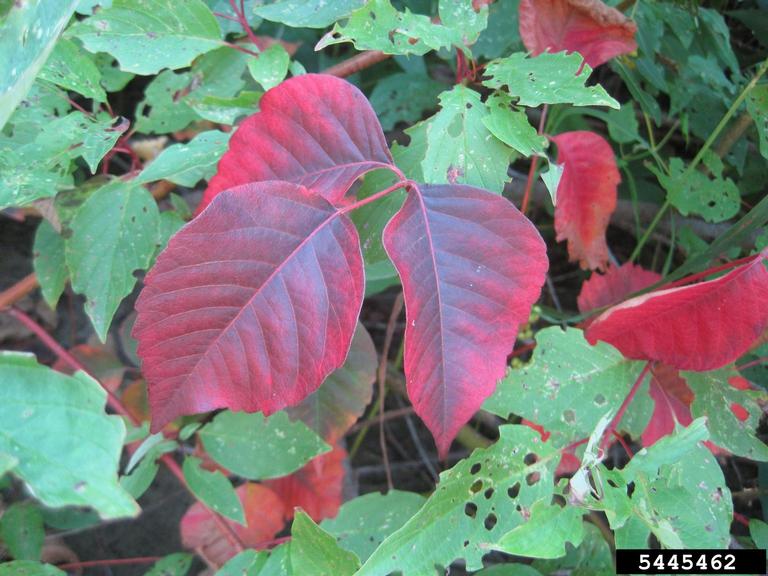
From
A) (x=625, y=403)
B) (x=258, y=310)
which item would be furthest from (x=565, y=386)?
(x=258, y=310)

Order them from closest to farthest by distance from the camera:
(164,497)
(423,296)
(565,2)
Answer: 1. (423,296)
2. (565,2)
3. (164,497)

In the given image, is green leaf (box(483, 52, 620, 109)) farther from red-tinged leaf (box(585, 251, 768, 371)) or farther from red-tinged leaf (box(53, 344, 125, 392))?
red-tinged leaf (box(53, 344, 125, 392))

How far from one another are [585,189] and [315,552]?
680mm

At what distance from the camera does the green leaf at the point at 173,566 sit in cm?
108

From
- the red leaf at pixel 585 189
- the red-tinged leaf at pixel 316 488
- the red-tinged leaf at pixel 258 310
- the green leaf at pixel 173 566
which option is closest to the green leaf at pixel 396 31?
the red-tinged leaf at pixel 258 310

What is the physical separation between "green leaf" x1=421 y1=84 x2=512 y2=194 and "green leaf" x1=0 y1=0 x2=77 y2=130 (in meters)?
0.38

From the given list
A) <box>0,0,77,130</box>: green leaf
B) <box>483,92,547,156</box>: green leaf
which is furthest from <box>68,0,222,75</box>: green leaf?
<box>483,92,547,156</box>: green leaf

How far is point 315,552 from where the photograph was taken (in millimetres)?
746

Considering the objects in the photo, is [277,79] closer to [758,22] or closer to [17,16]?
[17,16]

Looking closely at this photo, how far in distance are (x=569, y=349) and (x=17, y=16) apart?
0.72m

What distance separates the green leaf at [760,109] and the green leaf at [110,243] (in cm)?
94

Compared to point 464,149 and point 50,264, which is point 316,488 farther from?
point 464,149

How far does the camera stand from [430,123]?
0.75 meters

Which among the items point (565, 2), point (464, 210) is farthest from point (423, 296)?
point (565, 2)
